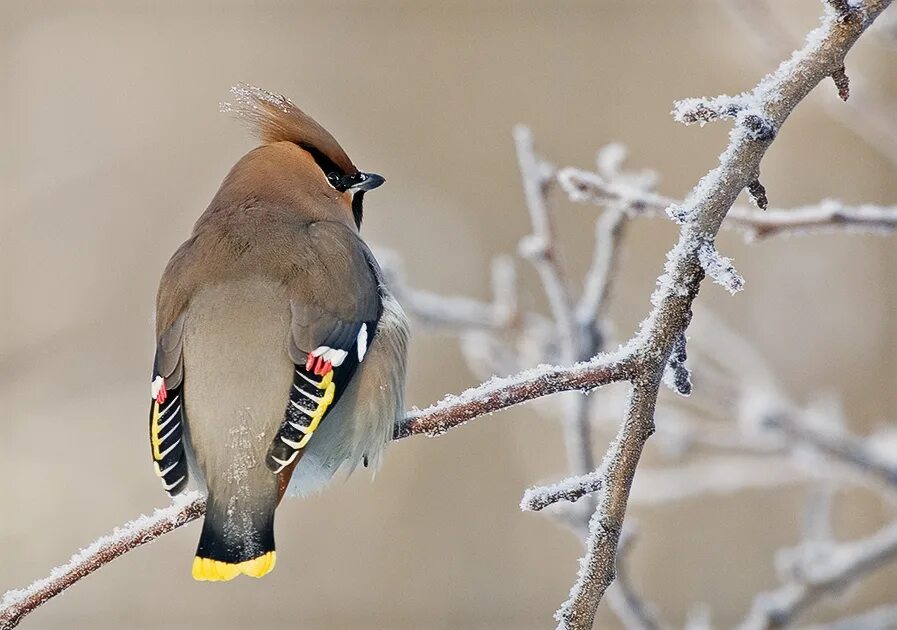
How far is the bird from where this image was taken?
2031 mm

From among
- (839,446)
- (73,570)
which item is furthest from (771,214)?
(73,570)

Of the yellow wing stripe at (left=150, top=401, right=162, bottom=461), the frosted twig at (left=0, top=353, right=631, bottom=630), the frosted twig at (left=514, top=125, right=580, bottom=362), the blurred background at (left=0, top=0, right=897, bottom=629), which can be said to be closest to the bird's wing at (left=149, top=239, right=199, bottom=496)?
the yellow wing stripe at (left=150, top=401, right=162, bottom=461)

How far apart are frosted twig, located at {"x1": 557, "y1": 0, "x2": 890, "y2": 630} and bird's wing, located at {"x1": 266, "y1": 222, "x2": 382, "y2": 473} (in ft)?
2.39

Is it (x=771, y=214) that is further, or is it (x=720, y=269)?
(x=771, y=214)

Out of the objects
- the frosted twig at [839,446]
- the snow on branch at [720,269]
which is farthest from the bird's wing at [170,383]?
the frosted twig at [839,446]

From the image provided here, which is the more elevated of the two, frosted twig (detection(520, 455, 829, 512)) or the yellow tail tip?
frosted twig (detection(520, 455, 829, 512))

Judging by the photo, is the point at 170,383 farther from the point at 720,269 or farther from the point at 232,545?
the point at 720,269

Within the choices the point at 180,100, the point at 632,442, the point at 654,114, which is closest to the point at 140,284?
the point at 180,100

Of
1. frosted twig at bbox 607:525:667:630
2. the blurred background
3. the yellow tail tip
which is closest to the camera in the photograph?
the yellow tail tip

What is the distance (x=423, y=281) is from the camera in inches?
229

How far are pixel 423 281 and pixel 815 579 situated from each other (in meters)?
3.48

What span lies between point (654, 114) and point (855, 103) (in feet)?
9.90

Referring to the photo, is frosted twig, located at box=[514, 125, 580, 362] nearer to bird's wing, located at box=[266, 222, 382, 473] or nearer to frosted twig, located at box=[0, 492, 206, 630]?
bird's wing, located at box=[266, 222, 382, 473]

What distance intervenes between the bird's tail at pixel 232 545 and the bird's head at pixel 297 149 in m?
0.75
